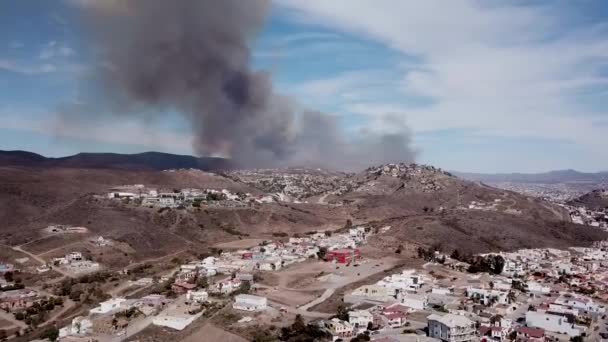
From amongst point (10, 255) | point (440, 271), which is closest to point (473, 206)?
point (440, 271)

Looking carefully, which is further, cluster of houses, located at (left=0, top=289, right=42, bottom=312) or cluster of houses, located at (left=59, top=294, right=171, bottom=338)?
cluster of houses, located at (left=0, top=289, right=42, bottom=312)

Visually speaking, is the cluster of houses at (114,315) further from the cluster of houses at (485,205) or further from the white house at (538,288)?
the cluster of houses at (485,205)

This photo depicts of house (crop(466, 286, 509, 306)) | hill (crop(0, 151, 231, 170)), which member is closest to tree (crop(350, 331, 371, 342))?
house (crop(466, 286, 509, 306))

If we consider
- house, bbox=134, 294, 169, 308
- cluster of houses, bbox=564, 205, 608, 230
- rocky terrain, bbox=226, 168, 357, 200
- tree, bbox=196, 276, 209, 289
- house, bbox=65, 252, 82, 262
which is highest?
rocky terrain, bbox=226, 168, 357, 200

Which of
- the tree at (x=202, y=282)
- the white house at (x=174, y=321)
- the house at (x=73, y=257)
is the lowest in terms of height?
the white house at (x=174, y=321)

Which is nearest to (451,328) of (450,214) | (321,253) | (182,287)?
(182,287)

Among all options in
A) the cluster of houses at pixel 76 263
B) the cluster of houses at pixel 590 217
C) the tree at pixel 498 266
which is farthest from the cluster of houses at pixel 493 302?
the cluster of houses at pixel 590 217

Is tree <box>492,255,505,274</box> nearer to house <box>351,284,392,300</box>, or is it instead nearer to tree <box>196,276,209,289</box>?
house <box>351,284,392,300</box>
